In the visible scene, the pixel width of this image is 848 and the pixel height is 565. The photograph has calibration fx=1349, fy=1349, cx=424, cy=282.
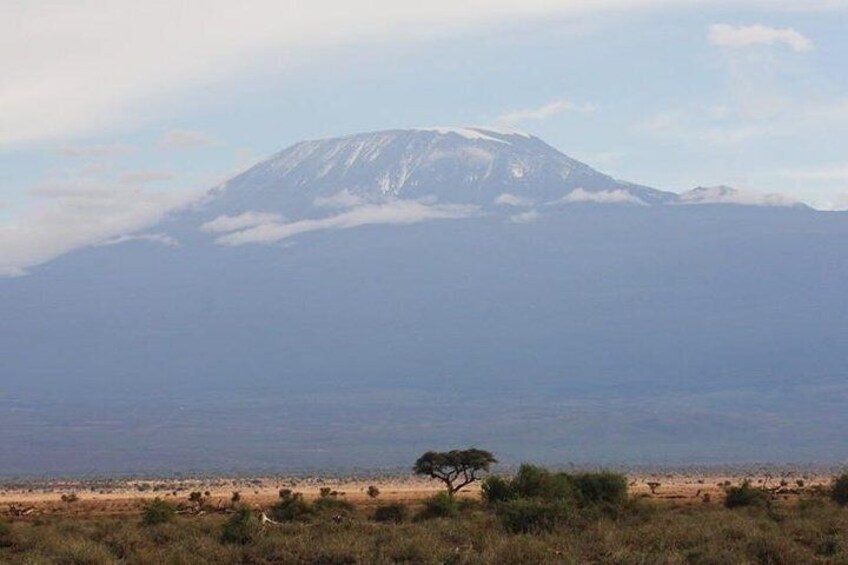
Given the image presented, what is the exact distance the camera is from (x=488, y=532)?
22016 mm

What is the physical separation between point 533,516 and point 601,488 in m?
7.74

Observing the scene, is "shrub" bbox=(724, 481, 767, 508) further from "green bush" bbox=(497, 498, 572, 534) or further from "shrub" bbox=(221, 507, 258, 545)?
"shrub" bbox=(221, 507, 258, 545)

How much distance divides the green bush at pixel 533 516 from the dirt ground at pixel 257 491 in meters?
13.4

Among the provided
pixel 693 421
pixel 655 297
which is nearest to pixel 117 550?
pixel 693 421

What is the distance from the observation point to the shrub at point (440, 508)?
95.0 feet

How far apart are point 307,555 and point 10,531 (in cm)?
728

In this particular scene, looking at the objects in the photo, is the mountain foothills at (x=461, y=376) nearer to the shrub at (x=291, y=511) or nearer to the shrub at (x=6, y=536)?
the shrub at (x=291, y=511)

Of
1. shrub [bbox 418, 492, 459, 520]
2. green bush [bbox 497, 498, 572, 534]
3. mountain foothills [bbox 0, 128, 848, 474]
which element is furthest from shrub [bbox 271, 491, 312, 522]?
mountain foothills [bbox 0, 128, 848, 474]

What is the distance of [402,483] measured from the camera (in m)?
55.7

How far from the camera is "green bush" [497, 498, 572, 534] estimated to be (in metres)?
22.9

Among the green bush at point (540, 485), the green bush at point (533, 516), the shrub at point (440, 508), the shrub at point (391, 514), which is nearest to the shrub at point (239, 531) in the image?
the green bush at point (533, 516)

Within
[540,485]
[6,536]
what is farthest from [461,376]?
[6,536]

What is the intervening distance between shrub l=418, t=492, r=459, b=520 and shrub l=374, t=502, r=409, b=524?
1.43 feet

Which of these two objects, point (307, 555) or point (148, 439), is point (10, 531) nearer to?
point (307, 555)
